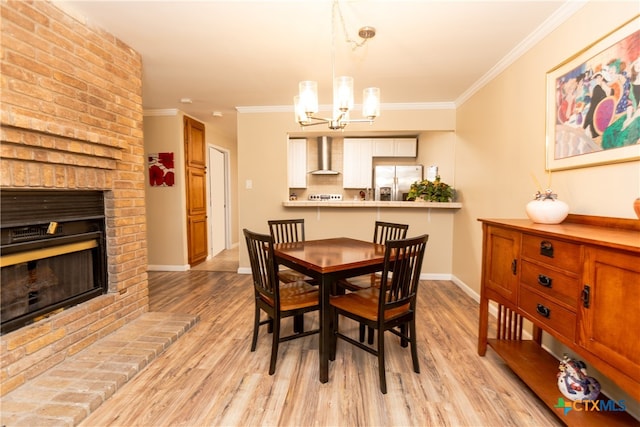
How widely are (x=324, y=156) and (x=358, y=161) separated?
2.14 ft

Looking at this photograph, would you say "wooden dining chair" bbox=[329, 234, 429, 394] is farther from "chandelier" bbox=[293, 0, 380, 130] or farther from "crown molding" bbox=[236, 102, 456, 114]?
"crown molding" bbox=[236, 102, 456, 114]

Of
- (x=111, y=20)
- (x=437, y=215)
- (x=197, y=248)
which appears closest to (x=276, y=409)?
(x=111, y=20)

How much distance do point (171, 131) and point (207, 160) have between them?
1.00 m

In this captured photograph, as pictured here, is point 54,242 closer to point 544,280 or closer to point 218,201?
point 544,280

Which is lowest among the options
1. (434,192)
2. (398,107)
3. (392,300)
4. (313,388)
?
(313,388)

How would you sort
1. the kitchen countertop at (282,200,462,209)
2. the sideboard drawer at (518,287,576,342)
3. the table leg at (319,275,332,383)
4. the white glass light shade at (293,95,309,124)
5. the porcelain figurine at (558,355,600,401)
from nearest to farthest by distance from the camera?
1. the sideboard drawer at (518,287,576,342)
2. the porcelain figurine at (558,355,600,401)
3. the table leg at (319,275,332,383)
4. the white glass light shade at (293,95,309,124)
5. the kitchen countertop at (282,200,462,209)

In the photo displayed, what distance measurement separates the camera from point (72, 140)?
1.90 metres

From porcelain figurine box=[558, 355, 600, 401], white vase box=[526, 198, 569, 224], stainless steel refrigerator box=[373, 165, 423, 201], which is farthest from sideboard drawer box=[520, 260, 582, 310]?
stainless steel refrigerator box=[373, 165, 423, 201]

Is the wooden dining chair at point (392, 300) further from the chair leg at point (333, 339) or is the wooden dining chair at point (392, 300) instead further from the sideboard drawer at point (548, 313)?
the sideboard drawer at point (548, 313)

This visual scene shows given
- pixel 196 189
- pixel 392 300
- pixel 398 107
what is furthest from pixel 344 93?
pixel 196 189

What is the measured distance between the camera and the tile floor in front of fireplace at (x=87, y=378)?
149 cm

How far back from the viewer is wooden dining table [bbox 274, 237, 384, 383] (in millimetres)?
1836

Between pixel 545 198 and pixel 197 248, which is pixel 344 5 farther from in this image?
pixel 197 248

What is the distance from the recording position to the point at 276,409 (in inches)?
63.6
